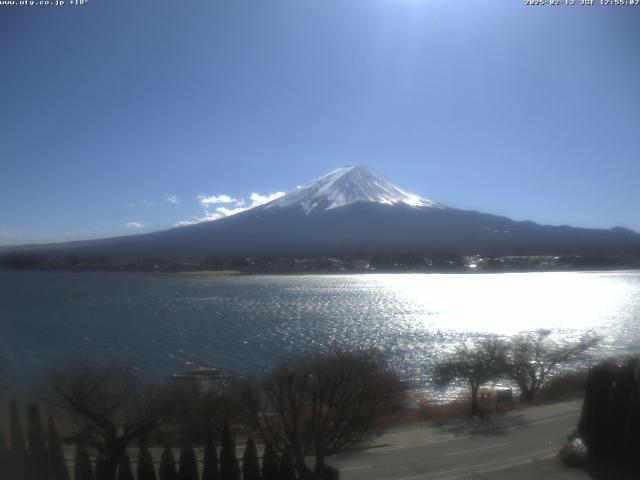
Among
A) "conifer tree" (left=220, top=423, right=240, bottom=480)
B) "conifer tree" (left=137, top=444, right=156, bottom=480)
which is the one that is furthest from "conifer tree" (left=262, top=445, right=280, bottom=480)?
"conifer tree" (left=137, top=444, right=156, bottom=480)

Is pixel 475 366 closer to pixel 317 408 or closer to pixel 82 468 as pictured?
pixel 317 408

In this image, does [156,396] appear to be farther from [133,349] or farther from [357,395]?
[133,349]

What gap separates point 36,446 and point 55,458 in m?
0.15

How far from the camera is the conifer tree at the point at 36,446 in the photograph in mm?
3111

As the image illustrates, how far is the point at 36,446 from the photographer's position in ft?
10.5

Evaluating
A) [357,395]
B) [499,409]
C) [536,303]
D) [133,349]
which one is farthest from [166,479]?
[536,303]

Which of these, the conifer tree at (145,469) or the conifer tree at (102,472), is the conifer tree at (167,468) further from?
the conifer tree at (102,472)

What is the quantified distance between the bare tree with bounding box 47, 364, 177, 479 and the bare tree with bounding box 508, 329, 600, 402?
2733 millimetres

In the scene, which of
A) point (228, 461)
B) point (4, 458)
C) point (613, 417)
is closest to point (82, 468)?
point (4, 458)

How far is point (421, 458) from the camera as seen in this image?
11.1 feet

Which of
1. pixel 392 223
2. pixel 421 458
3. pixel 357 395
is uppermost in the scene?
pixel 392 223

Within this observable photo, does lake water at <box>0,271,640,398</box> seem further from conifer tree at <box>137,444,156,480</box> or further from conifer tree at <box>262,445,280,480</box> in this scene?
conifer tree at <box>137,444,156,480</box>

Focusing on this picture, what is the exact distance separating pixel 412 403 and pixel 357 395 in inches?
41.4

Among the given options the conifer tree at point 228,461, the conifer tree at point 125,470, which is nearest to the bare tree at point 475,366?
the conifer tree at point 228,461
